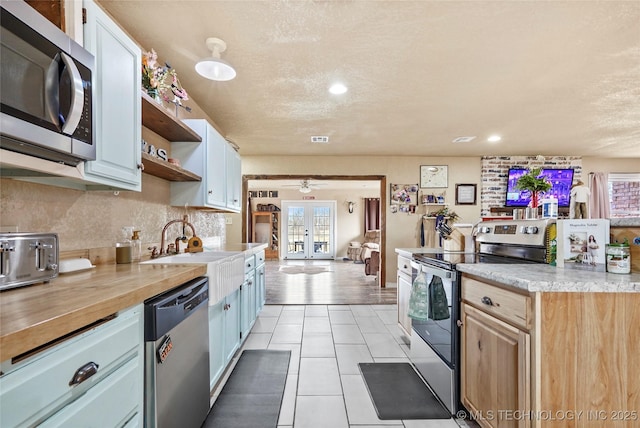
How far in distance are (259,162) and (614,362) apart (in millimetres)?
5158

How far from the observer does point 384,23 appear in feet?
5.99

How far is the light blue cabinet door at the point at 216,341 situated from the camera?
187 centimetres

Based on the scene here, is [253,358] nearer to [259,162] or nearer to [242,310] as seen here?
[242,310]

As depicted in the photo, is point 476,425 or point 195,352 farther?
point 476,425

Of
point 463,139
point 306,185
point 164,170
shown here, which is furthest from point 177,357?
point 306,185

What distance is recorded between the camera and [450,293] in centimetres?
182

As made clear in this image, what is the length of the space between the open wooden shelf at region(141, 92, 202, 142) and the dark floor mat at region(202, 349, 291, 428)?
197 centimetres

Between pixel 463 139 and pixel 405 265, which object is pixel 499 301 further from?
pixel 463 139

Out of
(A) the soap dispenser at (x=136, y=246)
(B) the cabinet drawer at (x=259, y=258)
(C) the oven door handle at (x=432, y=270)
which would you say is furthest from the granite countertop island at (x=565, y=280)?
(B) the cabinet drawer at (x=259, y=258)

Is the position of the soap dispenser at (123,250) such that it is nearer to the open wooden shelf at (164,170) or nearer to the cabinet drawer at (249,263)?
the open wooden shelf at (164,170)

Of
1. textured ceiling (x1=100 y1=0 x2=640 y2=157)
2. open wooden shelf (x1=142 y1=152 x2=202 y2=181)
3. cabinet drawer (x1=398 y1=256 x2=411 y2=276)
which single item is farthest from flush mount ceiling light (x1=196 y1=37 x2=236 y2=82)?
cabinet drawer (x1=398 y1=256 x2=411 y2=276)

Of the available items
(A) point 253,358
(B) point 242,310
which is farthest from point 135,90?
(A) point 253,358

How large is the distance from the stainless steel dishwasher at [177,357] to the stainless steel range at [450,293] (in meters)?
1.49

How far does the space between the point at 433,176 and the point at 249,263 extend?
4135mm
